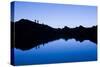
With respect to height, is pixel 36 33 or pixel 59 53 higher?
pixel 36 33

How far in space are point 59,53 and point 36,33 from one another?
0.43m

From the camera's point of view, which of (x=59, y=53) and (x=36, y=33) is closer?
(x=36, y=33)

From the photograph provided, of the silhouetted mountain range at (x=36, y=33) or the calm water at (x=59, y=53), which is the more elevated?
the silhouetted mountain range at (x=36, y=33)

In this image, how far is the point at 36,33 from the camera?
9.35ft

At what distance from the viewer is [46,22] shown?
2.92m

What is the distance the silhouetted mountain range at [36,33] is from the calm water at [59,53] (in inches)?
2.4

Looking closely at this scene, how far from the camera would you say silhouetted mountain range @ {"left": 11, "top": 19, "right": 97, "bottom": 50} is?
2.72 meters

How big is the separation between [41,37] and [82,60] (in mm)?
718

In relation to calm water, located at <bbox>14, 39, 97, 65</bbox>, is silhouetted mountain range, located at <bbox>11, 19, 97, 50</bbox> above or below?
above

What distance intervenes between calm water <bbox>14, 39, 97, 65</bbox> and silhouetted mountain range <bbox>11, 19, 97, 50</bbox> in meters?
0.06

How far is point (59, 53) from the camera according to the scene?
2.98 m

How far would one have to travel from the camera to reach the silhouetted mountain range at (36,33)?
8.93 feet

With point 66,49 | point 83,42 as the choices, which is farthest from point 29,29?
point 83,42

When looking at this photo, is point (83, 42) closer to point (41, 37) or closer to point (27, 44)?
point (41, 37)
